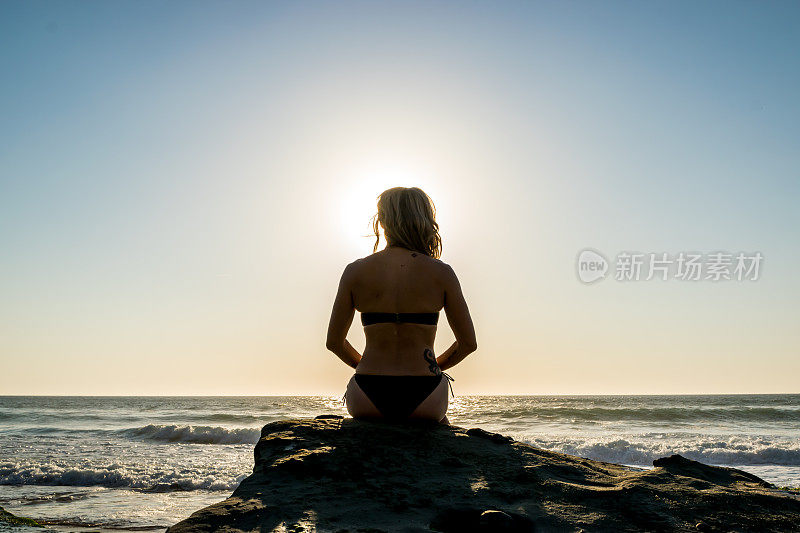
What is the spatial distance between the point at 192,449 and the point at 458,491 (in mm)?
16595

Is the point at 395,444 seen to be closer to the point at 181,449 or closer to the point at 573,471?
the point at 573,471

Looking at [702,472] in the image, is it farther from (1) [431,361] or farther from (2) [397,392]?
(2) [397,392]

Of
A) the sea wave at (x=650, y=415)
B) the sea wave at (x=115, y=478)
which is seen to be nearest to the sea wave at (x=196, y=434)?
the sea wave at (x=115, y=478)

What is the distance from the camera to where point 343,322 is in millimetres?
3506

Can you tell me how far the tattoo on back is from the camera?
11.1 feet

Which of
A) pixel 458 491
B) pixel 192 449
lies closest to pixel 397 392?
pixel 458 491

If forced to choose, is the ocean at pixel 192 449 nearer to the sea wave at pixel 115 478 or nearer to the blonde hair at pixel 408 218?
the sea wave at pixel 115 478

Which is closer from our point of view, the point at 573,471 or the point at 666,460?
the point at 573,471

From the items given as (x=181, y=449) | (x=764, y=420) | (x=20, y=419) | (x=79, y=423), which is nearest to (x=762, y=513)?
(x=181, y=449)

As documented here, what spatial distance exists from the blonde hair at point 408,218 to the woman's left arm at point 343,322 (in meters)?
0.34

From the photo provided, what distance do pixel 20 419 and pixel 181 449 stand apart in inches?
771

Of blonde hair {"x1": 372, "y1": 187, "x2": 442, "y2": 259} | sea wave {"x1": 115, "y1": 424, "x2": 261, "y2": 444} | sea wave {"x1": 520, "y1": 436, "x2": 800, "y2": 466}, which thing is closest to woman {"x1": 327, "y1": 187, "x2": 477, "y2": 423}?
blonde hair {"x1": 372, "y1": 187, "x2": 442, "y2": 259}

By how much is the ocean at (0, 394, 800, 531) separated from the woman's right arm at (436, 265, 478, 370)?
542 cm

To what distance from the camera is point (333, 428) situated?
3.22 m
